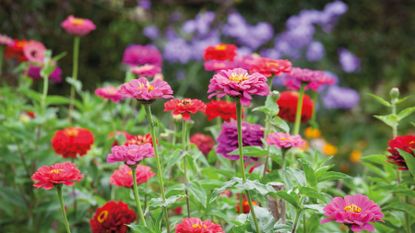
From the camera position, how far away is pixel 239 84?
3.62 feet

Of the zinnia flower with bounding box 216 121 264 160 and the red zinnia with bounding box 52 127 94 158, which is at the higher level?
the zinnia flower with bounding box 216 121 264 160

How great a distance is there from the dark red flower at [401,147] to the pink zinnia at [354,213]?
0.83 feet

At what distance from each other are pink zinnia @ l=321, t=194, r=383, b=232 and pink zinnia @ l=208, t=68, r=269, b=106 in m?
0.23

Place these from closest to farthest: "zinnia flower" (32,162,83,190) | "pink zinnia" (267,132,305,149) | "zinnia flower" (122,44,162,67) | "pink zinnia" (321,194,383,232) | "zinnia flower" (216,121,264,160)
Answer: "pink zinnia" (321,194,383,232), "zinnia flower" (32,162,83,190), "pink zinnia" (267,132,305,149), "zinnia flower" (216,121,264,160), "zinnia flower" (122,44,162,67)

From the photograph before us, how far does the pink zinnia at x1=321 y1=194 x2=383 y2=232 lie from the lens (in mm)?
1085

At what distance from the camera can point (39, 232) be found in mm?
1870

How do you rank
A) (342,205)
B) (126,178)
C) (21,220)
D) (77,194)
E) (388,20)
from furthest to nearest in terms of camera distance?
(388,20) → (21,220) → (77,194) → (126,178) → (342,205)

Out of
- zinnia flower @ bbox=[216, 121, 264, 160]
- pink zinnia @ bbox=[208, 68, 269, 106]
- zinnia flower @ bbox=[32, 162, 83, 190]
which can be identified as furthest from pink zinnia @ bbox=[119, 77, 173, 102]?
zinnia flower @ bbox=[216, 121, 264, 160]

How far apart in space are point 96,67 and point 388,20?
2.26 meters

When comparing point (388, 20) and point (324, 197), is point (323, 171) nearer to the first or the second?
point (324, 197)

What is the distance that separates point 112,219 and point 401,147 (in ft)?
2.08

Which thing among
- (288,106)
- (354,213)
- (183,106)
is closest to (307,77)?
(288,106)

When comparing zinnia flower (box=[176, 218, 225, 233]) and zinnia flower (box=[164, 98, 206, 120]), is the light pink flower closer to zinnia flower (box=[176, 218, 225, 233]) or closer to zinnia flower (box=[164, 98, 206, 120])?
zinnia flower (box=[164, 98, 206, 120])

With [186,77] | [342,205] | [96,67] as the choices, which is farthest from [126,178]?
[96,67]
